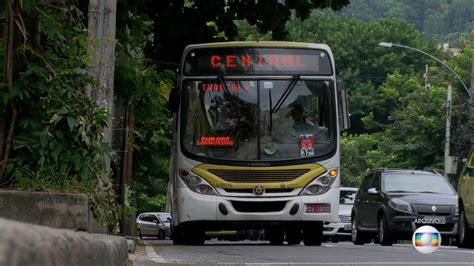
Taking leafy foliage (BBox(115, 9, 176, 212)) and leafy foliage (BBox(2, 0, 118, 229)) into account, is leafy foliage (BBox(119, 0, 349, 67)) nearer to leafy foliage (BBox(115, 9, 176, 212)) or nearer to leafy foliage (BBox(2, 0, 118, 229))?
leafy foliage (BBox(115, 9, 176, 212))

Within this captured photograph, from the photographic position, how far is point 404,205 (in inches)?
811

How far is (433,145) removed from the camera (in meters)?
47.5

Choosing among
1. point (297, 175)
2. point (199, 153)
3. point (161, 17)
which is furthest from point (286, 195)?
point (161, 17)

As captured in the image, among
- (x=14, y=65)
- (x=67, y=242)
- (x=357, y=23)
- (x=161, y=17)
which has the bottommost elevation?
(x=67, y=242)

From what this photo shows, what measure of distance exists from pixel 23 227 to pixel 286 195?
15.0m

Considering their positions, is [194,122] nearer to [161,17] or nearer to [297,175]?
[297,175]

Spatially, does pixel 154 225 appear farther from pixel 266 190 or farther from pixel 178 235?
pixel 266 190

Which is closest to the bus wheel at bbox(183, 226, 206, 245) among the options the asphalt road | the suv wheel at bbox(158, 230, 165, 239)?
the asphalt road

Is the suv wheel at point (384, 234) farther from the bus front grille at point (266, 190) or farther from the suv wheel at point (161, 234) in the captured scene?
the suv wheel at point (161, 234)

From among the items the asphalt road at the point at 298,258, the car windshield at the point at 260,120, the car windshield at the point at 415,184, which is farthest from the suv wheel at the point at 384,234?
the asphalt road at the point at 298,258

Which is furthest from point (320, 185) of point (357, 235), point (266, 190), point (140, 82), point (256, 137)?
point (357, 235)

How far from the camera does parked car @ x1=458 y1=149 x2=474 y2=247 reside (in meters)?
18.9

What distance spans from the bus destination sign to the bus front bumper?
2.00 meters

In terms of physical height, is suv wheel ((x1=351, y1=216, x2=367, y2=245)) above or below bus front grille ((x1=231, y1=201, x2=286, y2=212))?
below
